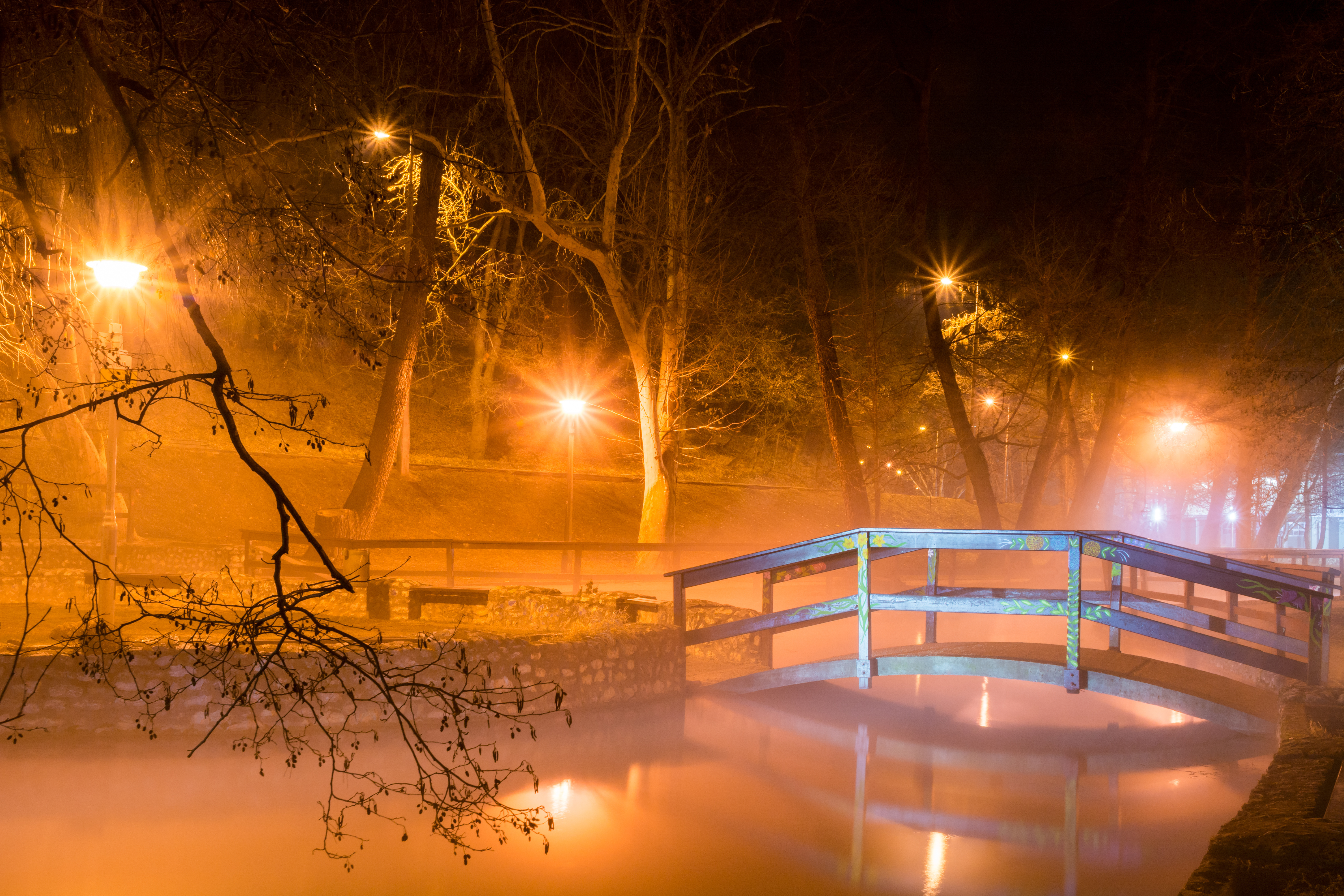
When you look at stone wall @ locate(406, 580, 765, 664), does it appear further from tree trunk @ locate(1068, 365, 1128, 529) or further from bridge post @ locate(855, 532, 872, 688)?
tree trunk @ locate(1068, 365, 1128, 529)

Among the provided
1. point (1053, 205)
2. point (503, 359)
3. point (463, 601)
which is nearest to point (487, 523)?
point (503, 359)

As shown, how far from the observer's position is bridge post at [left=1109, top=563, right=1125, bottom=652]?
9531 mm

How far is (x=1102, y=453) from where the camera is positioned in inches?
901

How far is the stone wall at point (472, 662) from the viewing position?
788 centimetres

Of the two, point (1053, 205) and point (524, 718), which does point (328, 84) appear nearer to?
point (524, 718)

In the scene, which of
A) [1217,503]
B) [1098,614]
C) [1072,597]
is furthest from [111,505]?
[1217,503]

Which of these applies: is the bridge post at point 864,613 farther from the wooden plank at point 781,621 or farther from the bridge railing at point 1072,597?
the wooden plank at point 781,621

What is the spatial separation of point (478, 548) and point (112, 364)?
793 centimetres

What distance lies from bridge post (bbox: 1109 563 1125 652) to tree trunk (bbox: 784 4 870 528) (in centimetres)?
848

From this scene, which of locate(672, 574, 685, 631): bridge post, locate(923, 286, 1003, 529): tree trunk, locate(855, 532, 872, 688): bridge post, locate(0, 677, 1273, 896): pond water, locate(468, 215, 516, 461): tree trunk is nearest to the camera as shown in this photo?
locate(0, 677, 1273, 896): pond water

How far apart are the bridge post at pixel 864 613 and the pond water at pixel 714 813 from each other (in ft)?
2.62

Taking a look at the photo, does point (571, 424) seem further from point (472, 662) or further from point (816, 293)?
point (472, 662)

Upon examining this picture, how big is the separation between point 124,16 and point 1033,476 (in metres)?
19.9

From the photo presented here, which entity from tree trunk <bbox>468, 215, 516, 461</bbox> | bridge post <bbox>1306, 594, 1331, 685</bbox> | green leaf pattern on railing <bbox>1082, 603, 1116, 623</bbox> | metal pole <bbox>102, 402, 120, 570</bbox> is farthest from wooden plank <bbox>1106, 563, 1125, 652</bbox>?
tree trunk <bbox>468, 215, 516, 461</bbox>
